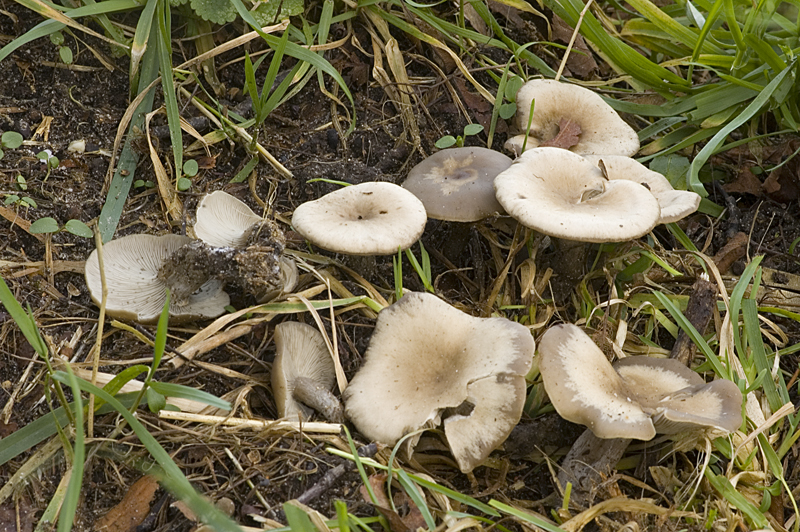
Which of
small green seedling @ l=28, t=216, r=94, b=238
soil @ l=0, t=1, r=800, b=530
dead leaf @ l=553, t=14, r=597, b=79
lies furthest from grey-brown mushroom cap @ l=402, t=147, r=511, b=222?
small green seedling @ l=28, t=216, r=94, b=238

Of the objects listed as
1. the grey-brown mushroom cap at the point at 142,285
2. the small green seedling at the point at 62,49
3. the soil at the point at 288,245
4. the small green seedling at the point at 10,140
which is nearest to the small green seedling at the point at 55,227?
the soil at the point at 288,245

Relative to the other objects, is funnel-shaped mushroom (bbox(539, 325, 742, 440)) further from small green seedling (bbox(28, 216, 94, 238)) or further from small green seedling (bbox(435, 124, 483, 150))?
small green seedling (bbox(28, 216, 94, 238))

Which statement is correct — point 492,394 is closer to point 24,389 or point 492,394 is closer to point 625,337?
point 625,337

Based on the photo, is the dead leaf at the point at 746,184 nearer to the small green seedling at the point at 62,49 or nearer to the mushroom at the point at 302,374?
the mushroom at the point at 302,374

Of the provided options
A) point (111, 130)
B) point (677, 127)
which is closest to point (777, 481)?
point (677, 127)

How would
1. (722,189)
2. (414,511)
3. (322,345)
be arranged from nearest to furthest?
(414,511), (322,345), (722,189)

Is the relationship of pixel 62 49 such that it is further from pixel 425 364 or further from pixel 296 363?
pixel 425 364
